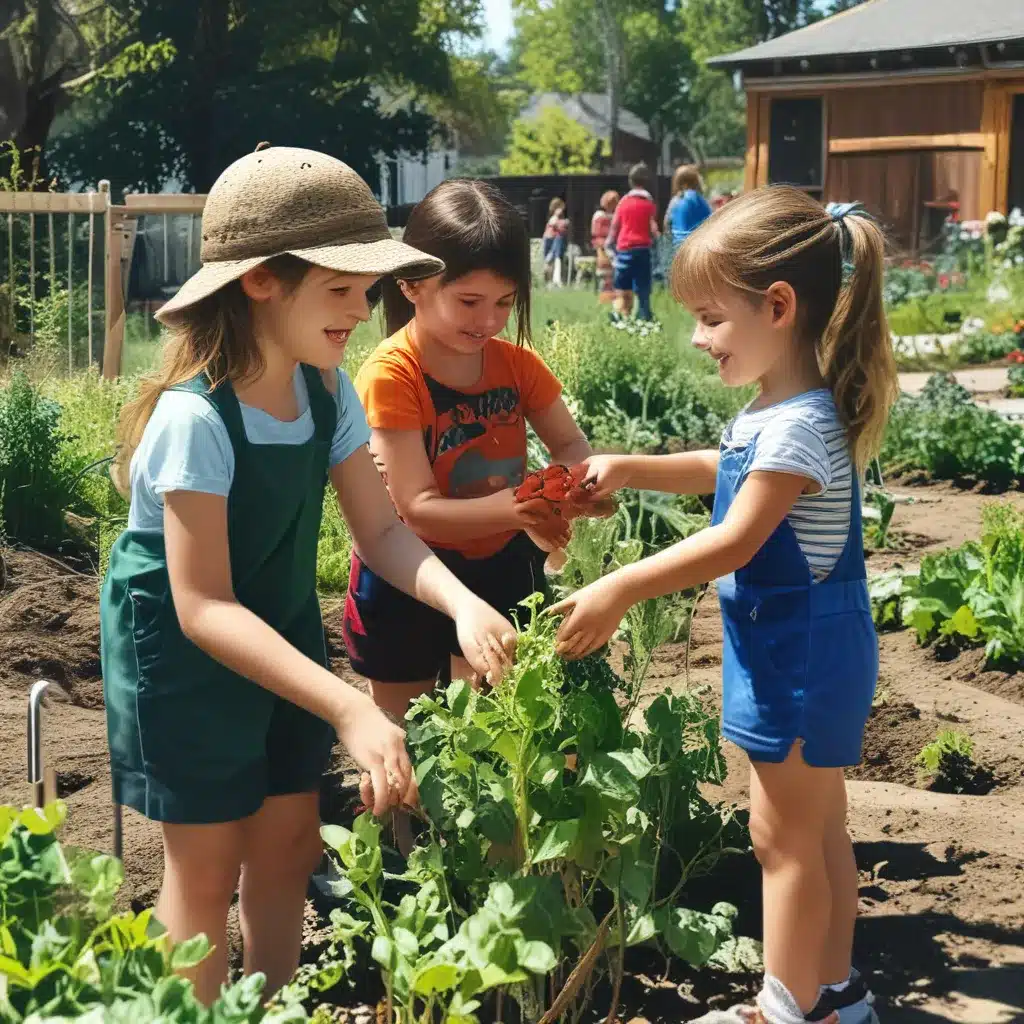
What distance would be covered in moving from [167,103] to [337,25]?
16.9 feet

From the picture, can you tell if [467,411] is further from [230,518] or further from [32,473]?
[32,473]

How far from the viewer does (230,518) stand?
84.8 inches

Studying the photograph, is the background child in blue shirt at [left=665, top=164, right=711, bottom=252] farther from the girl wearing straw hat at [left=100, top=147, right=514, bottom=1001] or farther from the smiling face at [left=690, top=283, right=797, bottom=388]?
the girl wearing straw hat at [left=100, top=147, right=514, bottom=1001]

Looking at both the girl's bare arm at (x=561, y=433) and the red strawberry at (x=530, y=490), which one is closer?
the red strawberry at (x=530, y=490)

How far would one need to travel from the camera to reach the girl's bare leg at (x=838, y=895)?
2518 mm

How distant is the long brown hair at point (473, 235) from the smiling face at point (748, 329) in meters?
0.48

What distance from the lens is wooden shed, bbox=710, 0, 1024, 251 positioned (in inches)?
851

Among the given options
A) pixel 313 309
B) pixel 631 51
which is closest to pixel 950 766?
pixel 313 309

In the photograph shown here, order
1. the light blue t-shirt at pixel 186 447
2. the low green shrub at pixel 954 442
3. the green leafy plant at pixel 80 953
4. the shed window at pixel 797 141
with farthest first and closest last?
the shed window at pixel 797 141 → the low green shrub at pixel 954 442 → the light blue t-shirt at pixel 186 447 → the green leafy plant at pixel 80 953

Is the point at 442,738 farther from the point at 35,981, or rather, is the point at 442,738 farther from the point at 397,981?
the point at 35,981

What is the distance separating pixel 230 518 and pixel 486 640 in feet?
1.36

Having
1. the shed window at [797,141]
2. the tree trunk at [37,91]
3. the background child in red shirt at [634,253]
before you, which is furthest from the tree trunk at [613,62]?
the background child in red shirt at [634,253]

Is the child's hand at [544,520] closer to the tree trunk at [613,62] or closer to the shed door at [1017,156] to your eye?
the shed door at [1017,156]

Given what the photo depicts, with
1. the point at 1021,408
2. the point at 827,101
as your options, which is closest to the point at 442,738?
the point at 1021,408
